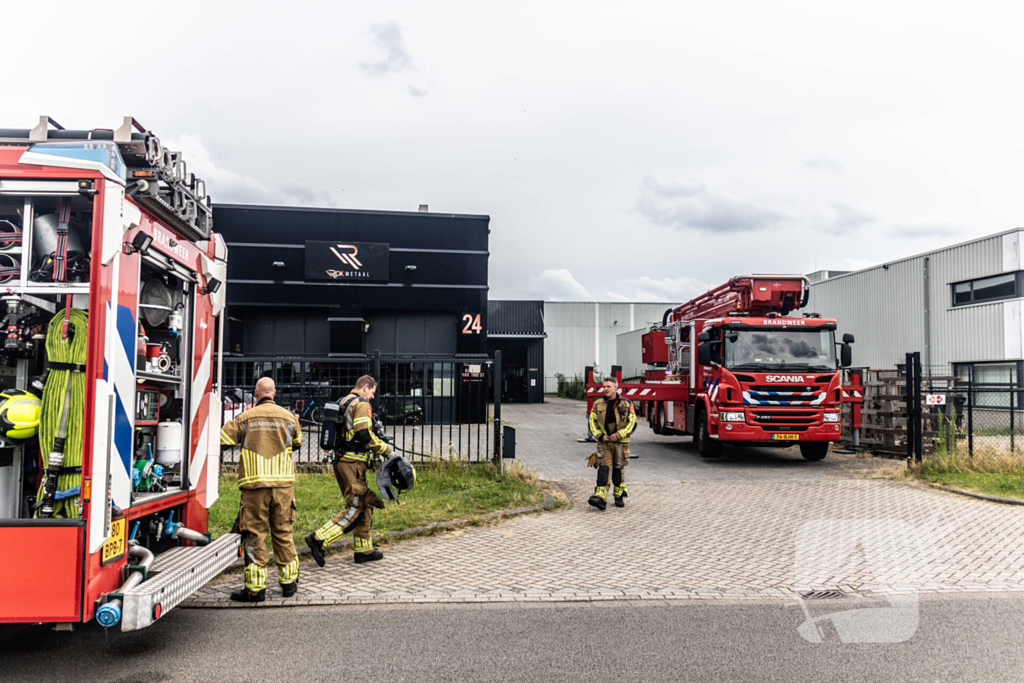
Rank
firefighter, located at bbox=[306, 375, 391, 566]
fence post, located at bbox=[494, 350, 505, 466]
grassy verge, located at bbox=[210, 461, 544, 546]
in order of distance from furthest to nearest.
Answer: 1. fence post, located at bbox=[494, 350, 505, 466]
2. grassy verge, located at bbox=[210, 461, 544, 546]
3. firefighter, located at bbox=[306, 375, 391, 566]

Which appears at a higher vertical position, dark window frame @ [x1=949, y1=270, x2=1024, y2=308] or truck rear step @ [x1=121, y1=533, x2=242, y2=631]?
dark window frame @ [x1=949, y1=270, x2=1024, y2=308]

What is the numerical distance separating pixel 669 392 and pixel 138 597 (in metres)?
13.4

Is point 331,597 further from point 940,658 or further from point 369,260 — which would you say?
point 369,260

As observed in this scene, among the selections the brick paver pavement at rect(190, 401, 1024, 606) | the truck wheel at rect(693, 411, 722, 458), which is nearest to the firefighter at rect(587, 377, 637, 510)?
the brick paver pavement at rect(190, 401, 1024, 606)

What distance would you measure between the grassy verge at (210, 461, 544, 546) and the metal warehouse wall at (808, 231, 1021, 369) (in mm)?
21345

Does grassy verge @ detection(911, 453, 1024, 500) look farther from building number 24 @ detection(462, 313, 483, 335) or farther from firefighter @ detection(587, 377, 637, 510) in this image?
building number 24 @ detection(462, 313, 483, 335)

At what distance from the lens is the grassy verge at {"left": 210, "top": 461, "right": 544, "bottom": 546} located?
8359 millimetres

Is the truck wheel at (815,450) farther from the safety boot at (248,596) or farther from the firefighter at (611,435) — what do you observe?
the safety boot at (248,596)

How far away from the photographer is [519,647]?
488 centimetres

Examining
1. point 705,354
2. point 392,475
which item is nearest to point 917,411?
point 705,354

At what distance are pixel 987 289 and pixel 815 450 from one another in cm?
1521

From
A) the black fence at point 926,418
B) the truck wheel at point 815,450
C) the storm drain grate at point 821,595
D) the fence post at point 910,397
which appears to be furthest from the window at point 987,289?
the storm drain grate at point 821,595

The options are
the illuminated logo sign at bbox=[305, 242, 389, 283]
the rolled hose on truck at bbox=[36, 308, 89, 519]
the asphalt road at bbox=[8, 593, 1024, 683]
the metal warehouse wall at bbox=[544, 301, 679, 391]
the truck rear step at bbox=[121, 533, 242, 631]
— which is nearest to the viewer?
the truck rear step at bbox=[121, 533, 242, 631]

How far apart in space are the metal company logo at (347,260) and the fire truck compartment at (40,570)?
68.8ft
